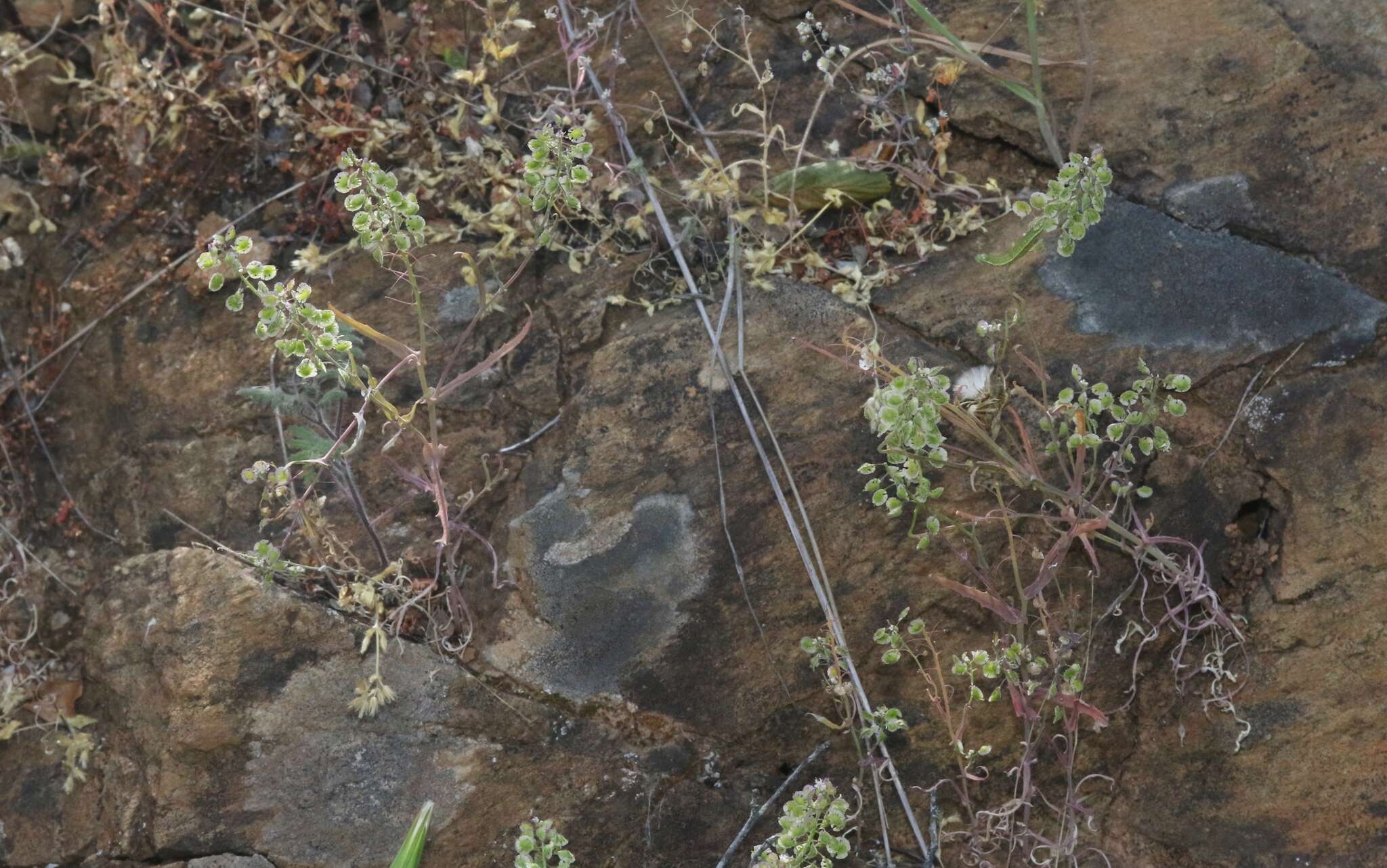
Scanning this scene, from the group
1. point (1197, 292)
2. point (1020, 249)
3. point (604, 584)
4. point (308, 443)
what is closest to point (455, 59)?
point (308, 443)

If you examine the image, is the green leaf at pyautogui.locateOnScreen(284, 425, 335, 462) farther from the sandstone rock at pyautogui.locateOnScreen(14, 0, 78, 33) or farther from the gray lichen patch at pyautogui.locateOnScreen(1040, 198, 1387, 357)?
the gray lichen patch at pyautogui.locateOnScreen(1040, 198, 1387, 357)

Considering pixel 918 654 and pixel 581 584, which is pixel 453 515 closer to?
pixel 581 584

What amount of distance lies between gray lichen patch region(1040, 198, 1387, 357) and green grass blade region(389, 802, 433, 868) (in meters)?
1.67

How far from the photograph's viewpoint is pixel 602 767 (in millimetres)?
2439

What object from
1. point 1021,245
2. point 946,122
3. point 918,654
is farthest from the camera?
point 946,122

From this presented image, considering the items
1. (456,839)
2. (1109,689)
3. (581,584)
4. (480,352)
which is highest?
(480,352)

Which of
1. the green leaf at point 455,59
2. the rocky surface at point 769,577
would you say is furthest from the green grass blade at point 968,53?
the green leaf at point 455,59

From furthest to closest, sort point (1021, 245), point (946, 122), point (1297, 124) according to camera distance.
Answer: point (946, 122) < point (1297, 124) < point (1021, 245)

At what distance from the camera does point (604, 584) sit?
2.49 m

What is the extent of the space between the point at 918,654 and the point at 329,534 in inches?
49.2

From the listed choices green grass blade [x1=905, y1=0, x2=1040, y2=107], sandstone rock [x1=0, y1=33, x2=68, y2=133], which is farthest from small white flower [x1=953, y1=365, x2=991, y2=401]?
sandstone rock [x1=0, y1=33, x2=68, y2=133]

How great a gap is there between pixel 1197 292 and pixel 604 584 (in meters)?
1.39

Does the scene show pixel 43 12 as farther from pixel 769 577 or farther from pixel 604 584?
pixel 769 577

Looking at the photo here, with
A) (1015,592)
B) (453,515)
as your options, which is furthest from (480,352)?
(1015,592)
